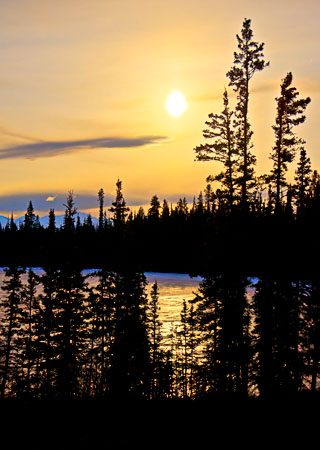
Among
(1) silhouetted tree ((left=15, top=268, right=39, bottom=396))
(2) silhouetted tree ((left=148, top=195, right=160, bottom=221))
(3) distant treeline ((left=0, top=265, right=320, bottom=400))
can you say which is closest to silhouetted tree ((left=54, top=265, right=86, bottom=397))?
(3) distant treeline ((left=0, top=265, right=320, bottom=400))

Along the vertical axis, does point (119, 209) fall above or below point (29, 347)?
above

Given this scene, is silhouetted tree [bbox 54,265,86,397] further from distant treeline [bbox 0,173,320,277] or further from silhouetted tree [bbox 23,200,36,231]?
silhouetted tree [bbox 23,200,36,231]

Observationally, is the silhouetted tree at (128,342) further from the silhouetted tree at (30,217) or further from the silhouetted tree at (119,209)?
the silhouetted tree at (30,217)

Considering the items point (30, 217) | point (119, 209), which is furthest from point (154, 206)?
point (119, 209)

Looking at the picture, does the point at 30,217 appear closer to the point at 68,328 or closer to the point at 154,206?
the point at 154,206

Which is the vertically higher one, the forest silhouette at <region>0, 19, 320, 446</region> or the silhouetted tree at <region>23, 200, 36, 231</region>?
the silhouetted tree at <region>23, 200, 36, 231</region>

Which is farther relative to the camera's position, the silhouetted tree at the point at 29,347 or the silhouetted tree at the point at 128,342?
the silhouetted tree at the point at 128,342

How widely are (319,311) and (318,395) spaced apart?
981 cm

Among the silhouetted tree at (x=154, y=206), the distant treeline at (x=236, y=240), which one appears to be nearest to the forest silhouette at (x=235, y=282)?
the distant treeline at (x=236, y=240)

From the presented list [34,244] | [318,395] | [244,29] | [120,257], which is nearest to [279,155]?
[244,29]

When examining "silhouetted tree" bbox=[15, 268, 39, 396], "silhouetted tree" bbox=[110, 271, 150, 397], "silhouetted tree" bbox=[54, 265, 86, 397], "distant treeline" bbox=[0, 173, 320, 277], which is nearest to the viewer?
"distant treeline" bbox=[0, 173, 320, 277]

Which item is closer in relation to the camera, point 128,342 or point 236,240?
point 236,240

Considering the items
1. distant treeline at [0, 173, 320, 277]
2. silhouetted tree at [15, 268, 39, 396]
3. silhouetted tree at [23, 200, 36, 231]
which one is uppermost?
silhouetted tree at [23, 200, 36, 231]

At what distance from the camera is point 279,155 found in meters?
23.6
